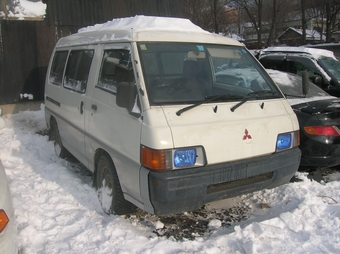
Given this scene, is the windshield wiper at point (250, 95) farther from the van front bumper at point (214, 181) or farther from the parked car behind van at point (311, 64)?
the parked car behind van at point (311, 64)

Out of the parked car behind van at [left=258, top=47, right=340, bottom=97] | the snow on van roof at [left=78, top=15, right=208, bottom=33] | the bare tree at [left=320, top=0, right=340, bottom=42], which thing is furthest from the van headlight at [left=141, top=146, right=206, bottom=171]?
the bare tree at [left=320, top=0, right=340, bottom=42]

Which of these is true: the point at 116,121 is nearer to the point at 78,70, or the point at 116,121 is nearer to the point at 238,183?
the point at 238,183

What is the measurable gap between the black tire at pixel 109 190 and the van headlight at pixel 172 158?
0.72m

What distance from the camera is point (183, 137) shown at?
2.98 m

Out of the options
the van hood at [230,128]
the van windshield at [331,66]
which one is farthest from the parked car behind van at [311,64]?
the van hood at [230,128]

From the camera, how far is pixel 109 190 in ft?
12.4

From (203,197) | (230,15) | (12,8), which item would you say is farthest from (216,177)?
(230,15)

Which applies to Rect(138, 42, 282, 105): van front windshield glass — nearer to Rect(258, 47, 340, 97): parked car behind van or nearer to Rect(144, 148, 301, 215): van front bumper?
Rect(144, 148, 301, 215): van front bumper

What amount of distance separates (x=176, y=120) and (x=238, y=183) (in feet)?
2.99

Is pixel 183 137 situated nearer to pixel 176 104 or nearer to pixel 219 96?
pixel 176 104

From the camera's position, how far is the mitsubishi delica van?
9.87ft

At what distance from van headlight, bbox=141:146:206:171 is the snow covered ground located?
779 millimetres

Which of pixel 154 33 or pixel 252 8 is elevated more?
pixel 252 8

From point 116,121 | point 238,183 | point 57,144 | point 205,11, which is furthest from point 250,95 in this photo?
point 205,11
